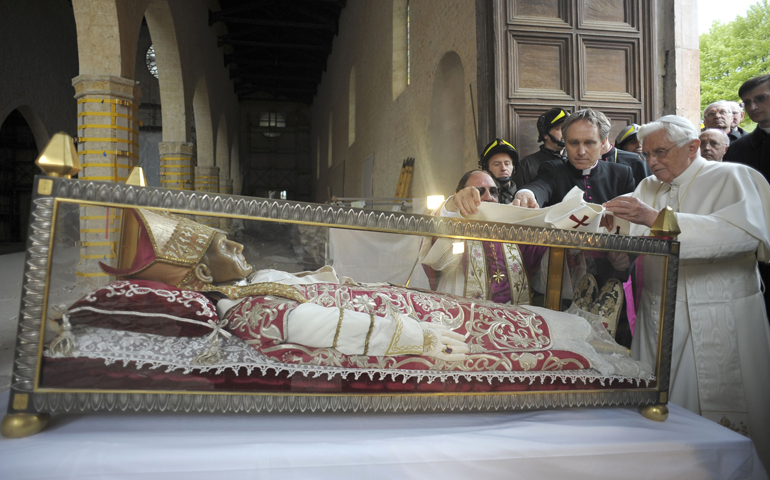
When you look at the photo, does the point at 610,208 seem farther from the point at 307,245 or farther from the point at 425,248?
the point at 307,245

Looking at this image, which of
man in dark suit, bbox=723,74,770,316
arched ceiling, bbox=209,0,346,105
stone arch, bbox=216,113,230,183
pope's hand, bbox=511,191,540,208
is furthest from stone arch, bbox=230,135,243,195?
pope's hand, bbox=511,191,540,208

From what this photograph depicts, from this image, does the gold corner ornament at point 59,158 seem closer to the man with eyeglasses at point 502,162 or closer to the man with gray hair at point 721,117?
the man with eyeglasses at point 502,162

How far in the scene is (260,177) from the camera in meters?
25.6

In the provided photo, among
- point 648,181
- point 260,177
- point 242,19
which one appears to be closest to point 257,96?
point 260,177

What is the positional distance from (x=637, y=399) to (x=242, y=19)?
50.3ft

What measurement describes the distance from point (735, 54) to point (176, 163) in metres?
20.5

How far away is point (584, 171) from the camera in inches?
100

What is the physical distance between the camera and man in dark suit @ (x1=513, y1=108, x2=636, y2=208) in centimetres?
227

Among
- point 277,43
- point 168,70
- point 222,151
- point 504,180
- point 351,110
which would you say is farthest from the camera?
point 222,151

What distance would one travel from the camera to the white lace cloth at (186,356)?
3.78 ft

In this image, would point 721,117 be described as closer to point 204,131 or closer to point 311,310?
point 311,310

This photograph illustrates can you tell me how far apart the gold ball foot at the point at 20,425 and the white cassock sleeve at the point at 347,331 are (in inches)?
23.7

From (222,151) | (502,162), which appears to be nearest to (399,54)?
(502,162)

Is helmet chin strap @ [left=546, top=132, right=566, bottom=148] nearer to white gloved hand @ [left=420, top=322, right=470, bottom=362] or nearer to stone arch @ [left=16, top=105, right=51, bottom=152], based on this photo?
white gloved hand @ [left=420, top=322, right=470, bottom=362]
